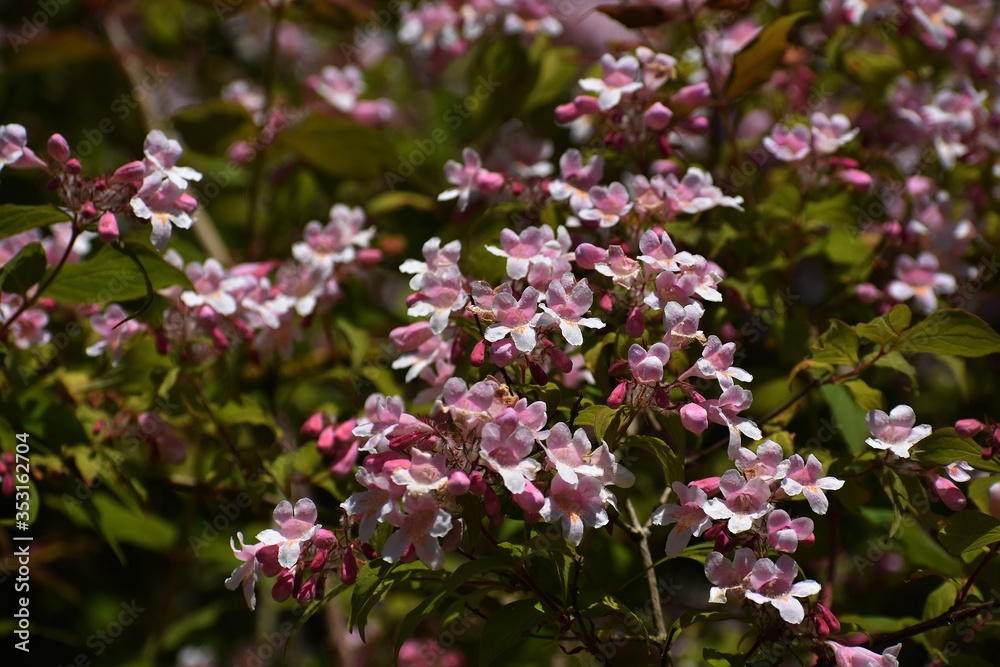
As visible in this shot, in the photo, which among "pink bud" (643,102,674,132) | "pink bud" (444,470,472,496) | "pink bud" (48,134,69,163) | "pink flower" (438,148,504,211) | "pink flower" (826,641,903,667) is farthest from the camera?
"pink flower" (438,148,504,211)

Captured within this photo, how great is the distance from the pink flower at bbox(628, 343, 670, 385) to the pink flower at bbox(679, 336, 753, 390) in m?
0.06

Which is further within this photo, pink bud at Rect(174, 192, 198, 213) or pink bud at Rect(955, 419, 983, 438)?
pink bud at Rect(174, 192, 198, 213)

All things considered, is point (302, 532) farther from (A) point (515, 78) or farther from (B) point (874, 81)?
(B) point (874, 81)

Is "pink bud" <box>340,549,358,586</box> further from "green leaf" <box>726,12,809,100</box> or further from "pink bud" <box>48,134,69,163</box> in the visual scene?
"green leaf" <box>726,12,809,100</box>

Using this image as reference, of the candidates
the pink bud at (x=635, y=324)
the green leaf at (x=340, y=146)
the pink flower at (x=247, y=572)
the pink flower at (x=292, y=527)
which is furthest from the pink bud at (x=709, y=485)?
the green leaf at (x=340, y=146)

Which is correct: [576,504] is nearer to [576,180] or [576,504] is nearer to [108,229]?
[576,180]

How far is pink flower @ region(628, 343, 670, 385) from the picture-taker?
1.52 meters

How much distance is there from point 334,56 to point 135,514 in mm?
2399

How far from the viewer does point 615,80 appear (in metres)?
2.01

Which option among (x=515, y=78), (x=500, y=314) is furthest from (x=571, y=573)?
(x=515, y=78)

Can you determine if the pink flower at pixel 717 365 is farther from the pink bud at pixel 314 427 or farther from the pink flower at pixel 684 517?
the pink bud at pixel 314 427

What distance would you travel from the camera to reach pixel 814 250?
2283mm

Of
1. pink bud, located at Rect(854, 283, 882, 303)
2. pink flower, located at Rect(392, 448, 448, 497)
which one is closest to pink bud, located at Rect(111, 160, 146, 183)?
pink flower, located at Rect(392, 448, 448, 497)

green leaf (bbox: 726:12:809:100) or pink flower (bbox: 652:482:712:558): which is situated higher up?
green leaf (bbox: 726:12:809:100)
